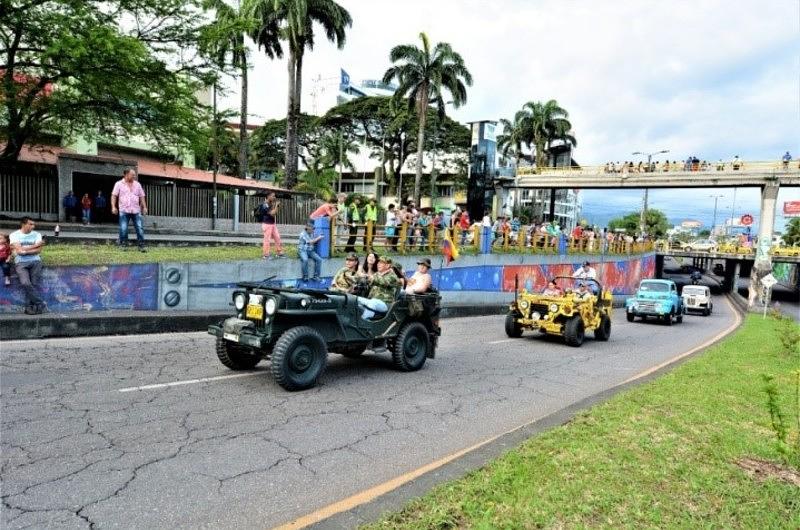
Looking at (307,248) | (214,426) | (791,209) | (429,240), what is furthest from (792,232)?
(214,426)

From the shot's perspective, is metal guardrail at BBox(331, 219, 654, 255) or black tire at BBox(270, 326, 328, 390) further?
metal guardrail at BBox(331, 219, 654, 255)

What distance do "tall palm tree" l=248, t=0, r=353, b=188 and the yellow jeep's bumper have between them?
24.0 metres

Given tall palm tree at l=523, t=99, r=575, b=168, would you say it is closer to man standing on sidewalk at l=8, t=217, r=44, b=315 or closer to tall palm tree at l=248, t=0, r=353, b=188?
tall palm tree at l=248, t=0, r=353, b=188

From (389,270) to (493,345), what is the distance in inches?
174

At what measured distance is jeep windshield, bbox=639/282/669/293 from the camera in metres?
21.8

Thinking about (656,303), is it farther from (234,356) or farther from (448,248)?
(234,356)

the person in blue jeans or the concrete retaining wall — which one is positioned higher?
the person in blue jeans

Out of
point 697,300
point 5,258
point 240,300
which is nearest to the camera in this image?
point 240,300

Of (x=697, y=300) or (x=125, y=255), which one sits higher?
(x=125, y=255)

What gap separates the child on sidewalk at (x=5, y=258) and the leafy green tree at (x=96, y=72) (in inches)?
205

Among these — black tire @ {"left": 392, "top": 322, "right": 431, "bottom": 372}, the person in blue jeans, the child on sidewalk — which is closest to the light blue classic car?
the person in blue jeans

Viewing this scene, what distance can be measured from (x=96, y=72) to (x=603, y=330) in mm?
14720

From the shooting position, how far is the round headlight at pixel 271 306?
6.73 metres

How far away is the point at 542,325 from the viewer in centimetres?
1298
